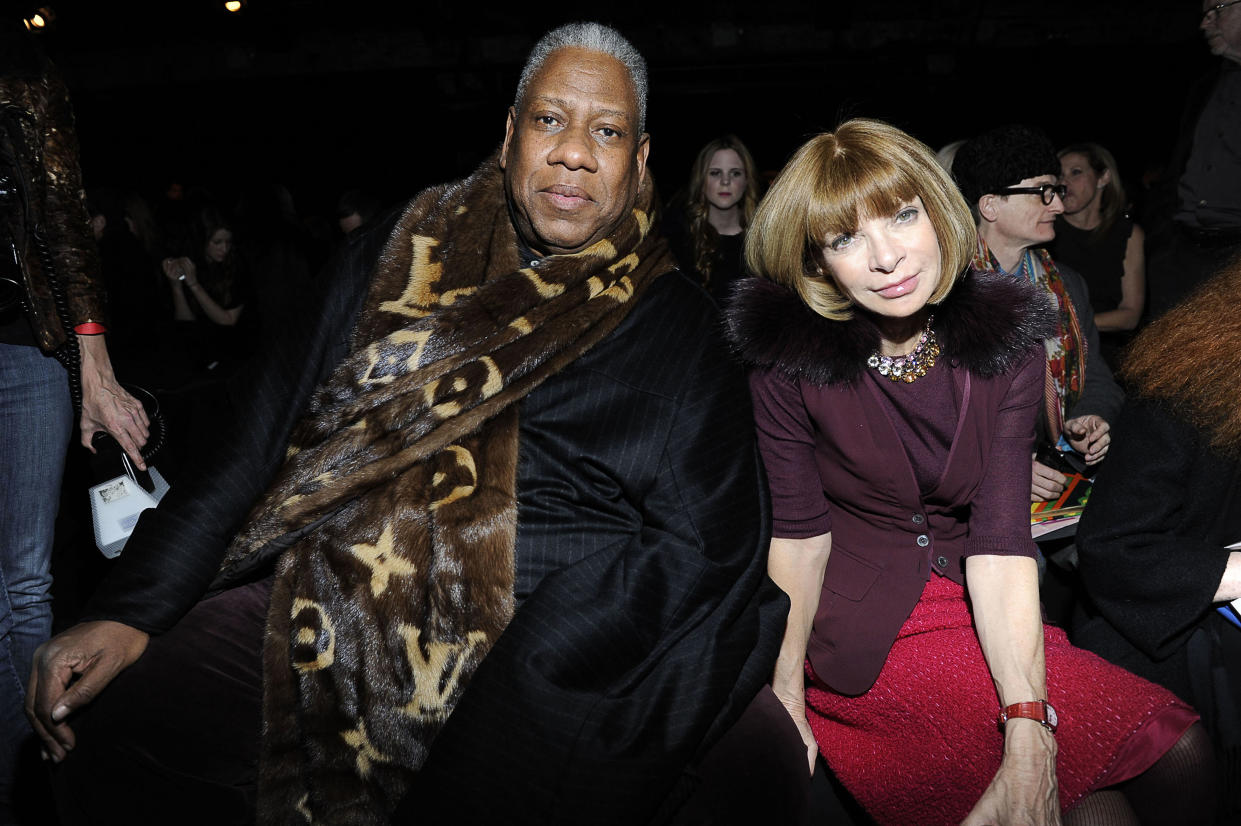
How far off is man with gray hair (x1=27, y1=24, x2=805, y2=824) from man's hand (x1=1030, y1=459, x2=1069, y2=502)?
3.79 feet

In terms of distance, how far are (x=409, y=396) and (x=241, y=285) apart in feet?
15.1

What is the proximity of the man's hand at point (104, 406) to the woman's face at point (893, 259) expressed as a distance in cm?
171

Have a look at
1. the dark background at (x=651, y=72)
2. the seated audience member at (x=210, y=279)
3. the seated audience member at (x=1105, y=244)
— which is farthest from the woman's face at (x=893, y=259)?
the dark background at (x=651, y=72)

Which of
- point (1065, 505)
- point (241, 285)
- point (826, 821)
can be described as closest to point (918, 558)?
point (826, 821)

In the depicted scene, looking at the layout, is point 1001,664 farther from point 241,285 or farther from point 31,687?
point 241,285

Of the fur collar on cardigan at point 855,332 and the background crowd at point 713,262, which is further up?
the fur collar on cardigan at point 855,332

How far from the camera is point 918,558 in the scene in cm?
194

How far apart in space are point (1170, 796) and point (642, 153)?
1.64 meters

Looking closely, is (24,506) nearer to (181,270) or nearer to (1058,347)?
(1058,347)

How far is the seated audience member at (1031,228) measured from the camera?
2969mm

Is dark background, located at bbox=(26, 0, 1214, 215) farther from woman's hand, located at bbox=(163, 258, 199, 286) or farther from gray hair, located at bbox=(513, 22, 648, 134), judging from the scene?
gray hair, located at bbox=(513, 22, 648, 134)

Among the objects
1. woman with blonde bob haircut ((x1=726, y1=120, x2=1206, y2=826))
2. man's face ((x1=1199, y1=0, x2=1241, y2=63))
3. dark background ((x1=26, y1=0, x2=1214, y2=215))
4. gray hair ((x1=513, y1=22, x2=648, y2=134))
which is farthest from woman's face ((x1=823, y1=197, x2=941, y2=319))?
dark background ((x1=26, y1=0, x2=1214, y2=215))

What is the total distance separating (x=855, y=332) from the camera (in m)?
1.91

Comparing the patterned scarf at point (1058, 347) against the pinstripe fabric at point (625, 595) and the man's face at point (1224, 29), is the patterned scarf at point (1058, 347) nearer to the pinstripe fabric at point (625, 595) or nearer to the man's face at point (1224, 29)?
the man's face at point (1224, 29)
